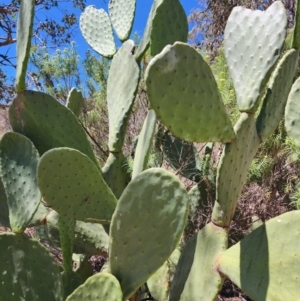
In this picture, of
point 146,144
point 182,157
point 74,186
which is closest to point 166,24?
point 146,144

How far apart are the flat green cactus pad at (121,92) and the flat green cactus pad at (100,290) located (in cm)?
75

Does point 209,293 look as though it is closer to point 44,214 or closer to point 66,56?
point 44,214

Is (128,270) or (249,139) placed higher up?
(249,139)

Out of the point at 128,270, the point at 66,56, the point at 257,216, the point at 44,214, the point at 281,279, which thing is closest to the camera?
the point at 281,279

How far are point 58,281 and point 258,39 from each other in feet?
3.76

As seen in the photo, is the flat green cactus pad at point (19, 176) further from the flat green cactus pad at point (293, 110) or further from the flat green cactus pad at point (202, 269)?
the flat green cactus pad at point (293, 110)

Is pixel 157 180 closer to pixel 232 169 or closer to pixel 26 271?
pixel 232 169

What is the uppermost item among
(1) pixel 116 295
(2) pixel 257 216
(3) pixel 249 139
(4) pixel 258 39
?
(4) pixel 258 39

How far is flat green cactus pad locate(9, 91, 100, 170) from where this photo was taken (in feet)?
5.41

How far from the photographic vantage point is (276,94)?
157cm

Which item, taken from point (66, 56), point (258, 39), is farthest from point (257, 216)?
point (66, 56)

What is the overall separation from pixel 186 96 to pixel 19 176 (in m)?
0.78

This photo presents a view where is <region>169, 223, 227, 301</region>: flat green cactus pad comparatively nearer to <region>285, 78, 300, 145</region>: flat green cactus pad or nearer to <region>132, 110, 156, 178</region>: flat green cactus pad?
<region>132, 110, 156, 178</region>: flat green cactus pad

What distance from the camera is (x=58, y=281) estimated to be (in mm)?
1624
